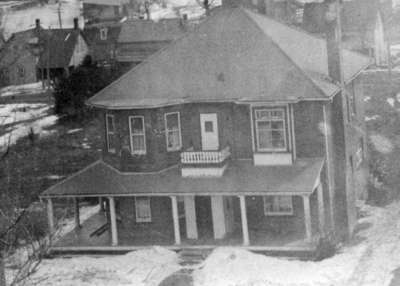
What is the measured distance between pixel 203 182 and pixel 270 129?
3805 mm

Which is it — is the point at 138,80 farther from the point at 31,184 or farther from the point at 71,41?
the point at 71,41

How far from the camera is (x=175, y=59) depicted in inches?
1328

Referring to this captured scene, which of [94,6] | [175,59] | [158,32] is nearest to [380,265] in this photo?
[175,59]

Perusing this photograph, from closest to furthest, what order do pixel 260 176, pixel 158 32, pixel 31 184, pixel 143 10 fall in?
pixel 260 176
pixel 31 184
pixel 158 32
pixel 143 10

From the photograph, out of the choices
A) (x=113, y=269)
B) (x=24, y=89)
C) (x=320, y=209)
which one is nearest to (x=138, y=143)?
(x=113, y=269)

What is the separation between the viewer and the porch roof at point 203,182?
95.5ft

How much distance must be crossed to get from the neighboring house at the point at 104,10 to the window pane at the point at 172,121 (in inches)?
3241

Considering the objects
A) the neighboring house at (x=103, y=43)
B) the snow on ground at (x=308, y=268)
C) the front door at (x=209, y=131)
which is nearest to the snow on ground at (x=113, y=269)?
the snow on ground at (x=308, y=268)

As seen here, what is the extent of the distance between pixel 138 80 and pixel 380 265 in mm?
14279

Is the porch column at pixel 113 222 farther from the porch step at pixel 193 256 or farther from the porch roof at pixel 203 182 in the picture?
the porch step at pixel 193 256

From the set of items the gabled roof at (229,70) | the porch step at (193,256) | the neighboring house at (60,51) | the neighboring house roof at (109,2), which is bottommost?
the porch step at (193,256)

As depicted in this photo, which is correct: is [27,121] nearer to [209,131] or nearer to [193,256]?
[209,131]

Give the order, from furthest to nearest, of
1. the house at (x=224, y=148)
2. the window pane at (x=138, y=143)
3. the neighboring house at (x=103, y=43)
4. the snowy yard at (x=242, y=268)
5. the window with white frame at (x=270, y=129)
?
the neighboring house at (x=103, y=43) → the window pane at (x=138, y=143) → the window with white frame at (x=270, y=129) → the house at (x=224, y=148) → the snowy yard at (x=242, y=268)

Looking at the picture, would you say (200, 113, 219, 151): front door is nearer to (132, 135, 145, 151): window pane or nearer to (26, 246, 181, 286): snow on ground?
(132, 135, 145, 151): window pane
